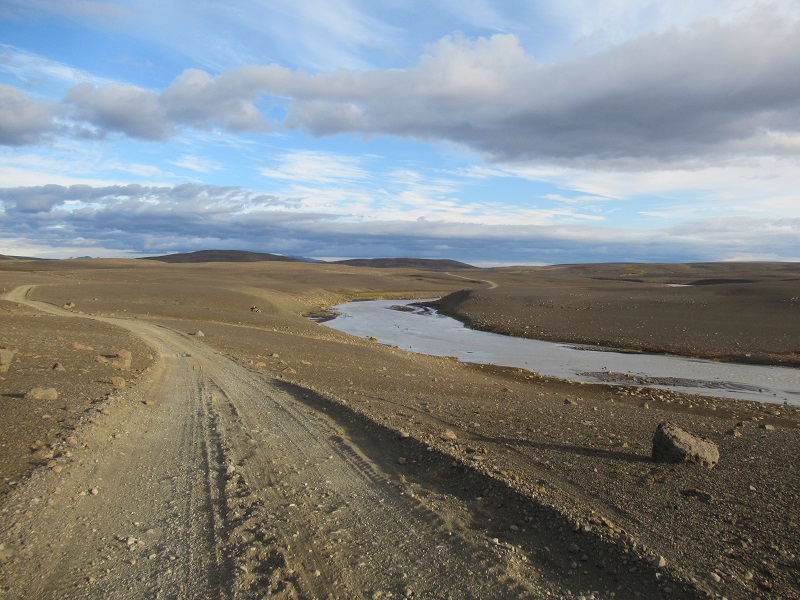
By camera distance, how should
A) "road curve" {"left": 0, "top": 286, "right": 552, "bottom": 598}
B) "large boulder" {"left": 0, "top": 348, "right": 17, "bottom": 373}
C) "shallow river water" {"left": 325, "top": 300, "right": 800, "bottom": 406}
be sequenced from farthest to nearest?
1. "shallow river water" {"left": 325, "top": 300, "right": 800, "bottom": 406}
2. "large boulder" {"left": 0, "top": 348, "right": 17, "bottom": 373}
3. "road curve" {"left": 0, "top": 286, "right": 552, "bottom": 598}

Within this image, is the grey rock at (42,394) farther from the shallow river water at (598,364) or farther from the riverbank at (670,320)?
the riverbank at (670,320)

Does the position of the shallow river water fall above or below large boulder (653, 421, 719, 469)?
below

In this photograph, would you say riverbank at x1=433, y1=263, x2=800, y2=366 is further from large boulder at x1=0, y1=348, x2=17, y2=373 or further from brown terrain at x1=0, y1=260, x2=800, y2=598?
large boulder at x1=0, y1=348, x2=17, y2=373

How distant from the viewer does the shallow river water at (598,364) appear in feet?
66.8

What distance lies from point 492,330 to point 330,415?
29.0 meters

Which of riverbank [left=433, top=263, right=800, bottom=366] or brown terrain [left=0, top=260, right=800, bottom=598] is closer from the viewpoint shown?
brown terrain [left=0, top=260, right=800, bottom=598]

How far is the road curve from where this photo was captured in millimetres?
4773

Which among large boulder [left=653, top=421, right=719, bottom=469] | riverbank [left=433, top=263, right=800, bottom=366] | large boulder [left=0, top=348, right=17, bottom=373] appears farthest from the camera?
riverbank [left=433, top=263, right=800, bottom=366]

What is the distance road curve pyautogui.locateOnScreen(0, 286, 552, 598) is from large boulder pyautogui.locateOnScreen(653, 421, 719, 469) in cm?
377

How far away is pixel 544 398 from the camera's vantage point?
15.8 metres

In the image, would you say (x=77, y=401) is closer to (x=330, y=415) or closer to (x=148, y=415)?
(x=148, y=415)

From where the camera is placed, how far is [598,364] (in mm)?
25500

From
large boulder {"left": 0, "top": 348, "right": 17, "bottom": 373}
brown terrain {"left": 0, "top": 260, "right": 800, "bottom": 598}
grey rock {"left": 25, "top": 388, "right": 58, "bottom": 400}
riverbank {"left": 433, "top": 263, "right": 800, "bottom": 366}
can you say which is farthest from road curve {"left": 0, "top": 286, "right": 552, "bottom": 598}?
riverbank {"left": 433, "top": 263, "right": 800, "bottom": 366}

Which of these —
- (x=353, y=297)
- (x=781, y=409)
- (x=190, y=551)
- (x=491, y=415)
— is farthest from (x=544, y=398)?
(x=353, y=297)
